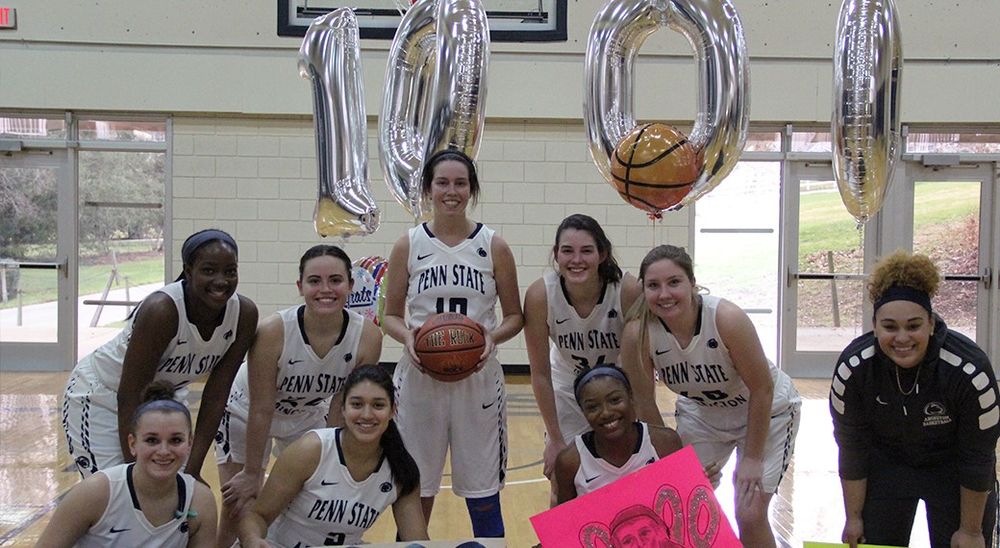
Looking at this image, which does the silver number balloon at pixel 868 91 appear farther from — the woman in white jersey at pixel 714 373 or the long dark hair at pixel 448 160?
the long dark hair at pixel 448 160

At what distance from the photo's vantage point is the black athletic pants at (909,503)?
7.79 feet

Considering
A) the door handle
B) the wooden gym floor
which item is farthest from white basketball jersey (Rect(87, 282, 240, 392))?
the door handle

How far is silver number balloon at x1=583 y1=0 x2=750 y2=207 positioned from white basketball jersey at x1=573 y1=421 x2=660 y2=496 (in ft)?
3.63

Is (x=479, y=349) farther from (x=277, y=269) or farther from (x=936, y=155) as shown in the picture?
(x=936, y=155)

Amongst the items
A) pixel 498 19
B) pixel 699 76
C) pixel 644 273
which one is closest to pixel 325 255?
pixel 644 273

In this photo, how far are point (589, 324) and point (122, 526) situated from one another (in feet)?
5.13

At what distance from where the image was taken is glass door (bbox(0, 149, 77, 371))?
7.93 m

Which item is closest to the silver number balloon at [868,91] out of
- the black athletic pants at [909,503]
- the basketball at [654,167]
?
the basketball at [654,167]

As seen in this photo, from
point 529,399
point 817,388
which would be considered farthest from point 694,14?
point 817,388

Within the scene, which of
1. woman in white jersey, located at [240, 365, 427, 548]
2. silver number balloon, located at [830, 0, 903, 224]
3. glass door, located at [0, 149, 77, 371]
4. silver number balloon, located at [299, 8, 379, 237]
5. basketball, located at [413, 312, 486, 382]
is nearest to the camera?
woman in white jersey, located at [240, 365, 427, 548]

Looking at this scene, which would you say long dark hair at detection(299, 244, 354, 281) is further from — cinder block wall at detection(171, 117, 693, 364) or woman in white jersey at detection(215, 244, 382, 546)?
cinder block wall at detection(171, 117, 693, 364)

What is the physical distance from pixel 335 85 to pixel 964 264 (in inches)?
284

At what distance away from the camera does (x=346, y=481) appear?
7.57 ft

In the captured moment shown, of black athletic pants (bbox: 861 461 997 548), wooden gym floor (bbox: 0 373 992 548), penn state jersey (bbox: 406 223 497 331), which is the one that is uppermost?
penn state jersey (bbox: 406 223 497 331)
